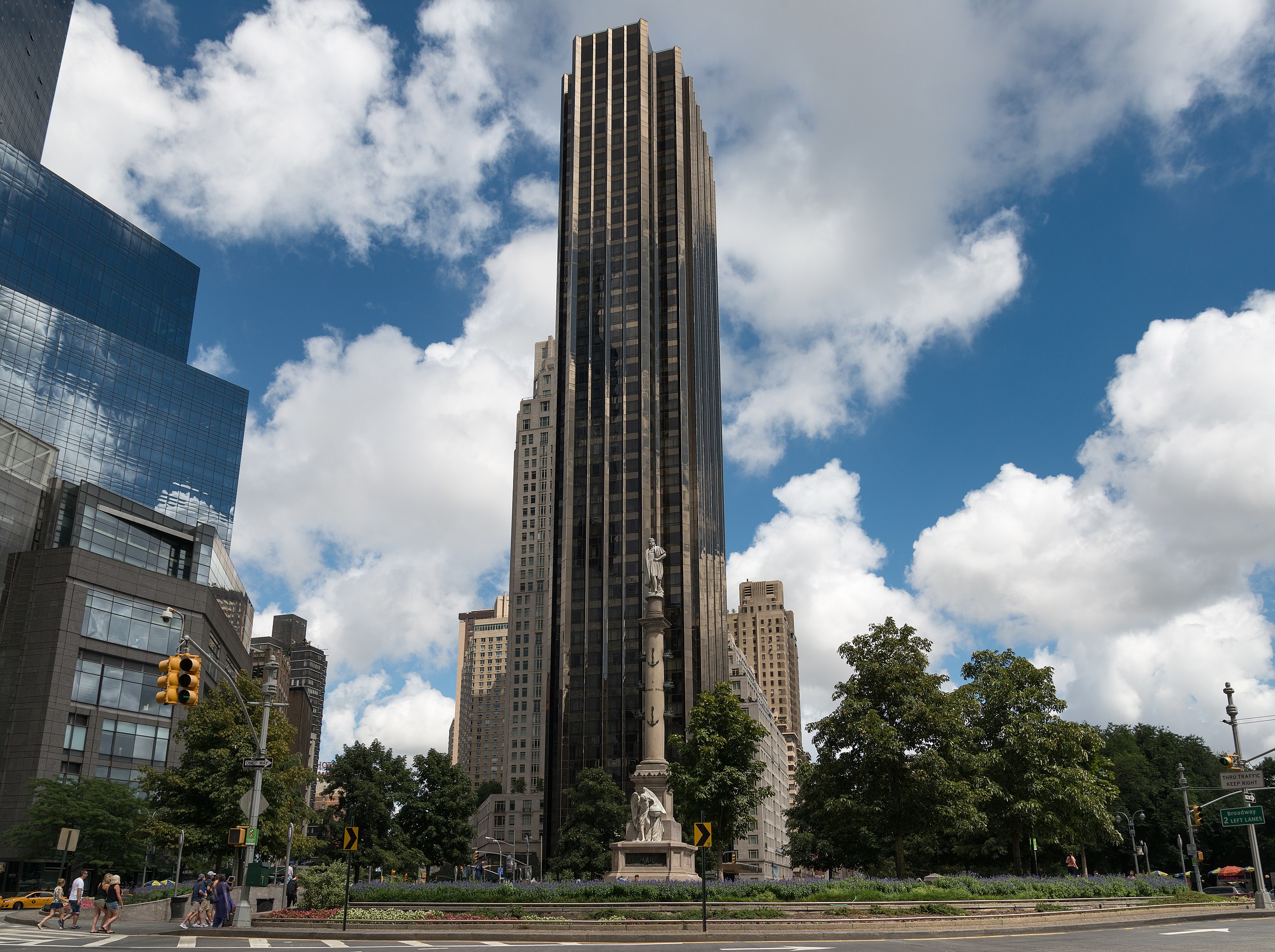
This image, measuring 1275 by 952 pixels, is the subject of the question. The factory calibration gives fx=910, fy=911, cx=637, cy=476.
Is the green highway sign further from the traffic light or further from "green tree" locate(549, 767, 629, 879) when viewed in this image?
"green tree" locate(549, 767, 629, 879)

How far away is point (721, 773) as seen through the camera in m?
46.0

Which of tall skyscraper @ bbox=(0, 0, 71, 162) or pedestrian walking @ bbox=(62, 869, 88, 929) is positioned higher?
tall skyscraper @ bbox=(0, 0, 71, 162)

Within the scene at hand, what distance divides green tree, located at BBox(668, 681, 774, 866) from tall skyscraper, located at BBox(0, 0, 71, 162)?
112521 millimetres

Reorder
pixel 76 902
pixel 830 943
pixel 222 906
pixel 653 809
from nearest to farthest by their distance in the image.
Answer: pixel 830 943
pixel 222 906
pixel 76 902
pixel 653 809

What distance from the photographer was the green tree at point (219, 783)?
138 feet

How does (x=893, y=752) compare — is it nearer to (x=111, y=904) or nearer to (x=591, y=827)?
(x=111, y=904)

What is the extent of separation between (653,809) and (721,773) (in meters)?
3.84

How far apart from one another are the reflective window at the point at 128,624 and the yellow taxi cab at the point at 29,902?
25572 mm

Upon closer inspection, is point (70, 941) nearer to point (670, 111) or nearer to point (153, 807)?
point (153, 807)

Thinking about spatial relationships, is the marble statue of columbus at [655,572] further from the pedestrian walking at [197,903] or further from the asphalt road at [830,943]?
the asphalt road at [830,943]

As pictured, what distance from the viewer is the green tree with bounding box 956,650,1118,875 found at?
4584 cm

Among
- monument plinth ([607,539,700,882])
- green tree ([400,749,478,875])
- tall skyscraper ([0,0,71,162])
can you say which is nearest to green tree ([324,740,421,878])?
green tree ([400,749,478,875])

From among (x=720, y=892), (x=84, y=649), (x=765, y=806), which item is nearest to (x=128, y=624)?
(x=84, y=649)

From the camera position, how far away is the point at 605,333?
11350cm
